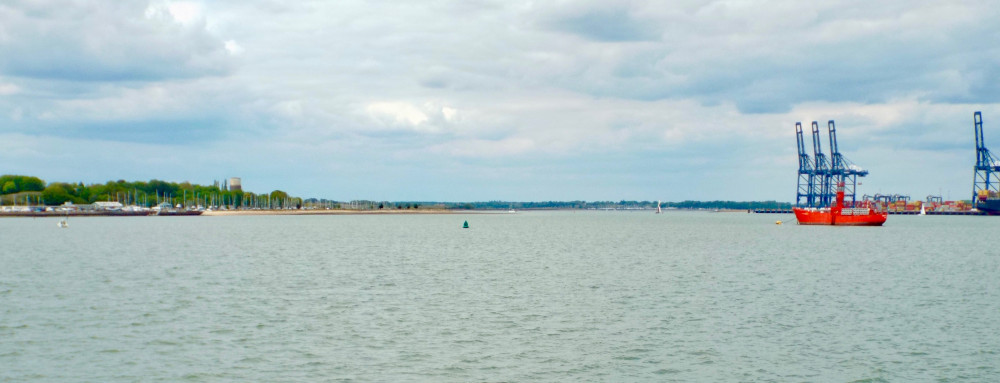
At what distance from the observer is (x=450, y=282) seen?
Answer: 155ft

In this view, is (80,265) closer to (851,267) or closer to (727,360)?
(727,360)

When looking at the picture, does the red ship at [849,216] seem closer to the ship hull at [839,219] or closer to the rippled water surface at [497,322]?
the ship hull at [839,219]

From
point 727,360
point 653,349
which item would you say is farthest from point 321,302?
point 727,360

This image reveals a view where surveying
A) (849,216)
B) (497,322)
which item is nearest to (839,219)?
(849,216)

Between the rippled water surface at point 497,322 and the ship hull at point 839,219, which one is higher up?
the ship hull at point 839,219

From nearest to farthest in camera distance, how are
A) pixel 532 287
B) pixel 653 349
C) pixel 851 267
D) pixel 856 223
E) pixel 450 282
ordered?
1. pixel 653 349
2. pixel 532 287
3. pixel 450 282
4. pixel 851 267
5. pixel 856 223

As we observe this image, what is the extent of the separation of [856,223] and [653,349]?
5698 inches

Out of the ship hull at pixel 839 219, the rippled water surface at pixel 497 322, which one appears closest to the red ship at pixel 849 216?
the ship hull at pixel 839 219

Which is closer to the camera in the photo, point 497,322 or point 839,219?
point 497,322

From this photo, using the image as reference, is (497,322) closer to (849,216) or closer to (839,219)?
(849,216)

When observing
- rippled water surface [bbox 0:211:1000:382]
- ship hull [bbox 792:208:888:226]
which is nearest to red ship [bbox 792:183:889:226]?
ship hull [bbox 792:208:888:226]

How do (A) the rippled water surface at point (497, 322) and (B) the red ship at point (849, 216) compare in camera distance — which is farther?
(B) the red ship at point (849, 216)

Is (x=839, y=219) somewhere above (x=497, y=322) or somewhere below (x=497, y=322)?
above

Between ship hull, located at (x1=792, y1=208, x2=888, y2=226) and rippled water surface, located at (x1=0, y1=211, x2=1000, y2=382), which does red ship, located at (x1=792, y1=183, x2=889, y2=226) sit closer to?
ship hull, located at (x1=792, y1=208, x2=888, y2=226)
